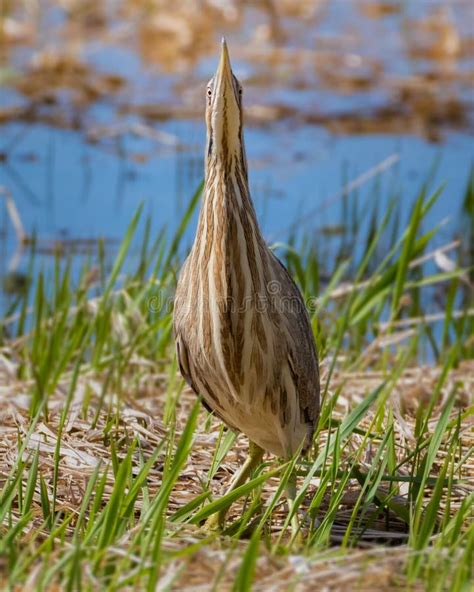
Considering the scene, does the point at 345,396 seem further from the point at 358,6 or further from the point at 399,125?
the point at 358,6

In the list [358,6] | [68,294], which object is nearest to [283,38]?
[358,6]

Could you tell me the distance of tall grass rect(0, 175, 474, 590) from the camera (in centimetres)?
252

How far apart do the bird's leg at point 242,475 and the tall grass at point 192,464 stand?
58 mm

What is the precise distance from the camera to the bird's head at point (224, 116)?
2.91 meters

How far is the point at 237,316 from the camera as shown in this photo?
10.3 ft

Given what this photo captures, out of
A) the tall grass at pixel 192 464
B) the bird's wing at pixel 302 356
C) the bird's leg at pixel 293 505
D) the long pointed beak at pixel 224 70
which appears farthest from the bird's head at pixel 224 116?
the bird's leg at pixel 293 505

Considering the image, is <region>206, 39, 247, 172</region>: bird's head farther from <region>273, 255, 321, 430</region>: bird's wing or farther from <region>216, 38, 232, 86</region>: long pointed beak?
<region>273, 255, 321, 430</region>: bird's wing

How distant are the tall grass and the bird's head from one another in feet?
2.25

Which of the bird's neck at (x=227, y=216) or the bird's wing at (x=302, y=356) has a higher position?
the bird's neck at (x=227, y=216)

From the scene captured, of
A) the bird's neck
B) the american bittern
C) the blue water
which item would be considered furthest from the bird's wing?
the blue water

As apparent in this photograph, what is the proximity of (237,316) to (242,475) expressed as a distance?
0.59 meters

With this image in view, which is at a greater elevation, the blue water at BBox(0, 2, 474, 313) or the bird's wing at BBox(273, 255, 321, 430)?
the blue water at BBox(0, 2, 474, 313)

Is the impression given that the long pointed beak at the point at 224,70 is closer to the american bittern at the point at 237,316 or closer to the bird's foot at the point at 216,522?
the american bittern at the point at 237,316

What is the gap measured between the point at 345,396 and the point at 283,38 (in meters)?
6.28
